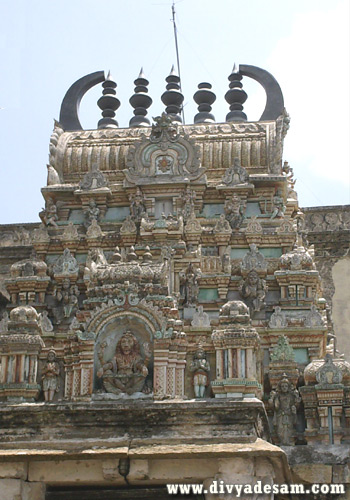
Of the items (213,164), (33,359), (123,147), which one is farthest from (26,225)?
(33,359)

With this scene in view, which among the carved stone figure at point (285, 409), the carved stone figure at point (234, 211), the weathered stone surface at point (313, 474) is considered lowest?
the weathered stone surface at point (313, 474)

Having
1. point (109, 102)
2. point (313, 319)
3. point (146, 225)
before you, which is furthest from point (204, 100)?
point (313, 319)

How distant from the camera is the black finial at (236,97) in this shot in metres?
25.4

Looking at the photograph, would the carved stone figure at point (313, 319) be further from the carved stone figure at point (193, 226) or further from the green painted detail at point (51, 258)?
the green painted detail at point (51, 258)

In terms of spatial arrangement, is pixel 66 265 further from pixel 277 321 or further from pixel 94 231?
pixel 277 321

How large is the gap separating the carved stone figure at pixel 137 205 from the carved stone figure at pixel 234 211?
200cm

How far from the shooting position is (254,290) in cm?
1953

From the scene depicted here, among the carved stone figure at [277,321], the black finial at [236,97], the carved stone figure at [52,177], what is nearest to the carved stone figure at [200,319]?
the carved stone figure at [277,321]

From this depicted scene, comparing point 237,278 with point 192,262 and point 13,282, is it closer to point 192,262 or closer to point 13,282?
point 192,262

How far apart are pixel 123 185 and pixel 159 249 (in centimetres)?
243

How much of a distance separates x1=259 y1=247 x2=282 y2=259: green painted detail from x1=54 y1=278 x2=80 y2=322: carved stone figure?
4384 mm

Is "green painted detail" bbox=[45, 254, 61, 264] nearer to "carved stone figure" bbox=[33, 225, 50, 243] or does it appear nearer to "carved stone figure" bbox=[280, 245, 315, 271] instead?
"carved stone figure" bbox=[33, 225, 50, 243]

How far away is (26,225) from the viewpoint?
26.9 metres

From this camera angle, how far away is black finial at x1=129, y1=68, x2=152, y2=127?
85.0 feet
